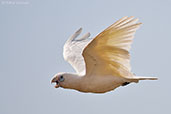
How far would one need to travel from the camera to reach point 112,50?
8391 millimetres

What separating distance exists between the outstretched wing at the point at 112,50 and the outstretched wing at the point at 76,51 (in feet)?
1.75

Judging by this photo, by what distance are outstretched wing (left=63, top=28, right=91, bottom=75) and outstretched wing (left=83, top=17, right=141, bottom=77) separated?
53cm

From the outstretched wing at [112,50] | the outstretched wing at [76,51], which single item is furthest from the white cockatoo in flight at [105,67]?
the outstretched wing at [76,51]

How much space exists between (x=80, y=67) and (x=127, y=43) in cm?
176

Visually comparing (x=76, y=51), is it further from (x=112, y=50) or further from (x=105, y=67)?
(x=112, y=50)

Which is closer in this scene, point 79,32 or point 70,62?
point 70,62

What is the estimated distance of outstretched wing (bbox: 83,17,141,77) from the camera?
802cm

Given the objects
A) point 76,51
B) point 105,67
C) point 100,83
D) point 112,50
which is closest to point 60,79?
point 100,83

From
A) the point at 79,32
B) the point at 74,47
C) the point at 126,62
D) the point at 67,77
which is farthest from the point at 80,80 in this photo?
the point at 79,32

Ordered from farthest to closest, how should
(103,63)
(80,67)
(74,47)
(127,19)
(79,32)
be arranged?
(79,32)
(74,47)
(80,67)
(103,63)
(127,19)

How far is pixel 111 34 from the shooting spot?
805cm

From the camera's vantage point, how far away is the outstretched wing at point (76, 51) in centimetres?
989

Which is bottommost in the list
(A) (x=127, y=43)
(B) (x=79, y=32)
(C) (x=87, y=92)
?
(C) (x=87, y=92)

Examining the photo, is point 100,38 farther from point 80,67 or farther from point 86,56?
point 80,67
